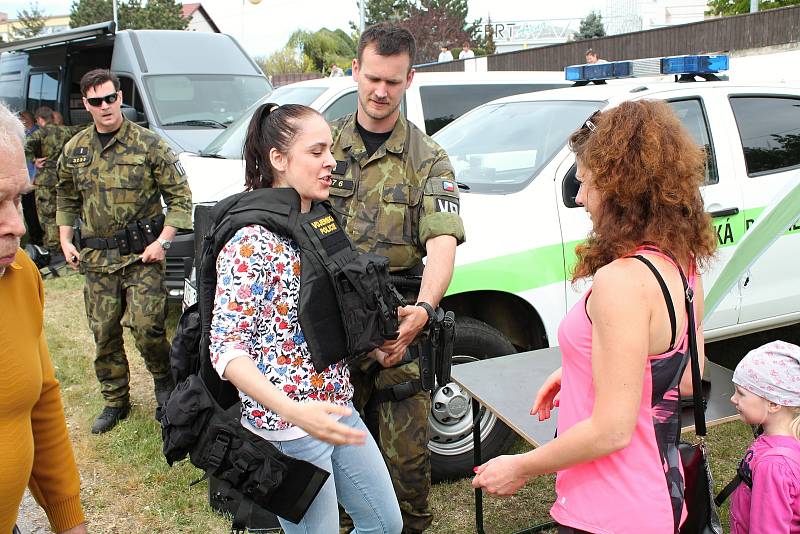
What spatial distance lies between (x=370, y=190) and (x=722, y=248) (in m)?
2.26

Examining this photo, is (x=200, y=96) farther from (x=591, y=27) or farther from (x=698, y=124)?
(x=591, y=27)

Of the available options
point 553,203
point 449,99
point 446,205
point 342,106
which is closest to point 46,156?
point 342,106

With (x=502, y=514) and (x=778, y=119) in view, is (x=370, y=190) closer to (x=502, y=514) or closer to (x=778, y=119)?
(x=502, y=514)

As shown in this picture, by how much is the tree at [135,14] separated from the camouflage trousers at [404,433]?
158 ft

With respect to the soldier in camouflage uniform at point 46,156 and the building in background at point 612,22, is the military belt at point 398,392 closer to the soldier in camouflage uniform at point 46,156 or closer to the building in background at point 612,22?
Result: the soldier in camouflage uniform at point 46,156

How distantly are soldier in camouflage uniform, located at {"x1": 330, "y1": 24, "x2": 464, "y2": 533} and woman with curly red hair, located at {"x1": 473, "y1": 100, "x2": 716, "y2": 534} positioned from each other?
102 cm

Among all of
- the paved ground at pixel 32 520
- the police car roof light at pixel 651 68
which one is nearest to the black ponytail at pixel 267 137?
the paved ground at pixel 32 520

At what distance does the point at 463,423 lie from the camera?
3777 millimetres

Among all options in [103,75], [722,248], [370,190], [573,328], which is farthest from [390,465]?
[103,75]

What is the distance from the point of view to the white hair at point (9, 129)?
1.48 metres

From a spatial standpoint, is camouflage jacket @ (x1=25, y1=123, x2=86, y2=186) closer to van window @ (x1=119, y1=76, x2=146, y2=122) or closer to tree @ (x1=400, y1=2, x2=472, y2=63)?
van window @ (x1=119, y1=76, x2=146, y2=122)

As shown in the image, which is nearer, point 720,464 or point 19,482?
point 19,482

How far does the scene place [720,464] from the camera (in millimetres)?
4039

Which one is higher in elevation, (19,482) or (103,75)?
(103,75)
